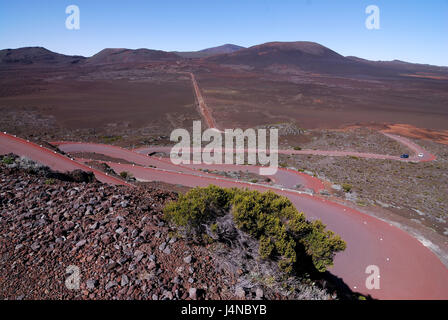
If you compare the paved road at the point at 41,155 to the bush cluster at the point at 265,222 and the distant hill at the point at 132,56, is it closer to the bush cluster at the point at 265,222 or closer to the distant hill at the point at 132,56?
the bush cluster at the point at 265,222

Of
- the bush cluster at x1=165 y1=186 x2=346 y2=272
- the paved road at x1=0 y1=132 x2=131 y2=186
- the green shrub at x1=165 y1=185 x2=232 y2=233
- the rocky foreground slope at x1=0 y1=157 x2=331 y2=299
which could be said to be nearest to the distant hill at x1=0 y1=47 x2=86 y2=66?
the paved road at x1=0 y1=132 x2=131 y2=186

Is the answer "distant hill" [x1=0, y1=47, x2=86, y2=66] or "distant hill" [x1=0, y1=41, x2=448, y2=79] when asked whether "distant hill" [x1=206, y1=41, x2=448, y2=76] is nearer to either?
"distant hill" [x1=0, y1=41, x2=448, y2=79]

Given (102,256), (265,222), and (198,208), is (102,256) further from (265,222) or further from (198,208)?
(265,222)

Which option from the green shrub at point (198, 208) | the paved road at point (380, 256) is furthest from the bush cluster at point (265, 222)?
the paved road at point (380, 256)

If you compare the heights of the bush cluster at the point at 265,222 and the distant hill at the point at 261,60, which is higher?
the distant hill at the point at 261,60
